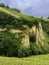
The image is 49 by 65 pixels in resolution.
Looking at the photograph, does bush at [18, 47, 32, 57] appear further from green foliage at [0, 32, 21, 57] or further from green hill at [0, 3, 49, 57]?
green foliage at [0, 32, 21, 57]

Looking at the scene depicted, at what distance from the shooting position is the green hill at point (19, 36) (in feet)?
231

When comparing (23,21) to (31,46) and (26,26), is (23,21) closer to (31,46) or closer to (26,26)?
(26,26)

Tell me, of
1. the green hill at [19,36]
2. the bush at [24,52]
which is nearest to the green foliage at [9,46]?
the green hill at [19,36]

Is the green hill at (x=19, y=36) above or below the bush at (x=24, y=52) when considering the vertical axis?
above

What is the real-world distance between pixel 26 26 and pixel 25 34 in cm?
249

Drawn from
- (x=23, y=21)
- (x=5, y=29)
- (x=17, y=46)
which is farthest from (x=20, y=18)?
(x=17, y=46)

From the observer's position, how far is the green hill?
7050 cm

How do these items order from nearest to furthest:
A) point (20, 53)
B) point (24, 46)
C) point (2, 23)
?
1. point (20, 53)
2. point (24, 46)
3. point (2, 23)

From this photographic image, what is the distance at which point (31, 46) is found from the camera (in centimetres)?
7762

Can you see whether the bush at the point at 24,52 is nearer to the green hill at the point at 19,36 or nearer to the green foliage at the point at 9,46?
the green hill at the point at 19,36

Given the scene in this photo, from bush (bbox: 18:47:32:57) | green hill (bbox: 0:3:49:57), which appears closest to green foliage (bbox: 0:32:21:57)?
green hill (bbox: 0:3:49:57)

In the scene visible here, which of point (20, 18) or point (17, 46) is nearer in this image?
point (17, 46)

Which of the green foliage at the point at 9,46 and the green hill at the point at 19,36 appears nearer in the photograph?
the green foliage at the point at 9,46

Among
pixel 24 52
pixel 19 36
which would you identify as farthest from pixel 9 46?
pixel 19 36
